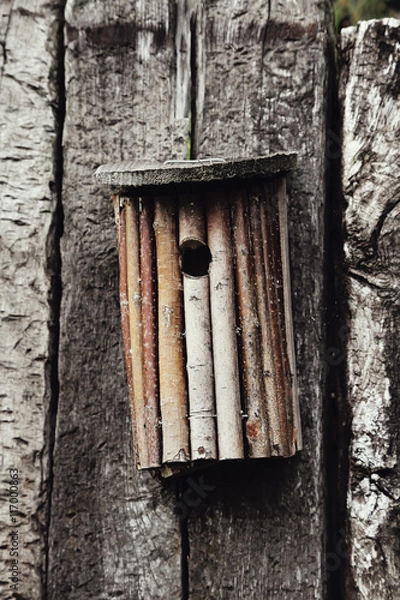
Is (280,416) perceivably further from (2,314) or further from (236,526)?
(2,314)

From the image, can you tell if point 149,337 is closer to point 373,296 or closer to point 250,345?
point 250,345

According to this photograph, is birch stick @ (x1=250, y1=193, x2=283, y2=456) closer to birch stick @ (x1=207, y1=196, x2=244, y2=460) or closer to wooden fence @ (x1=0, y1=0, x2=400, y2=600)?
birch stick @ (x1=207, y1=196, x2=244, y2=460)

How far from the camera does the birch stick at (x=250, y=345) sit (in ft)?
5.92

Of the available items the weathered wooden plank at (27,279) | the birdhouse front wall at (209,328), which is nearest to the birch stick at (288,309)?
the birdhouse front wall at (209,328)

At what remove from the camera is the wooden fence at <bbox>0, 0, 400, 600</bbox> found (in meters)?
1.95

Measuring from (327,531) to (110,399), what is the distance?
566mm

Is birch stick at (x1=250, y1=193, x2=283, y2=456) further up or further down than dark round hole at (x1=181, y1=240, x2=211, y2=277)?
further down

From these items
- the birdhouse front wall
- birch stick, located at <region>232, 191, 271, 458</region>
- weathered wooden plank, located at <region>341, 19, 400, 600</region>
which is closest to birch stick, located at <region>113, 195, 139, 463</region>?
the birdhouse front wall

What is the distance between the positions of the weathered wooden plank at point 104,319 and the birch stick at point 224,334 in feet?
0.91

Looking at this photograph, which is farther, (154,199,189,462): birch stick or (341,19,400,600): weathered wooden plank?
(341,19,400,600): weathered wooden plank

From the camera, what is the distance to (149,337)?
1845mm

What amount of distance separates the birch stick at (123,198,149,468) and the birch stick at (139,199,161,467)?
0.01 metres

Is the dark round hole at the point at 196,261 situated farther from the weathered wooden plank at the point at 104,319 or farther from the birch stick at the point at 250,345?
the weathered wooden plank at the point at 104,319

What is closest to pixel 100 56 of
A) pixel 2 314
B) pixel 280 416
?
pixel 2 314
